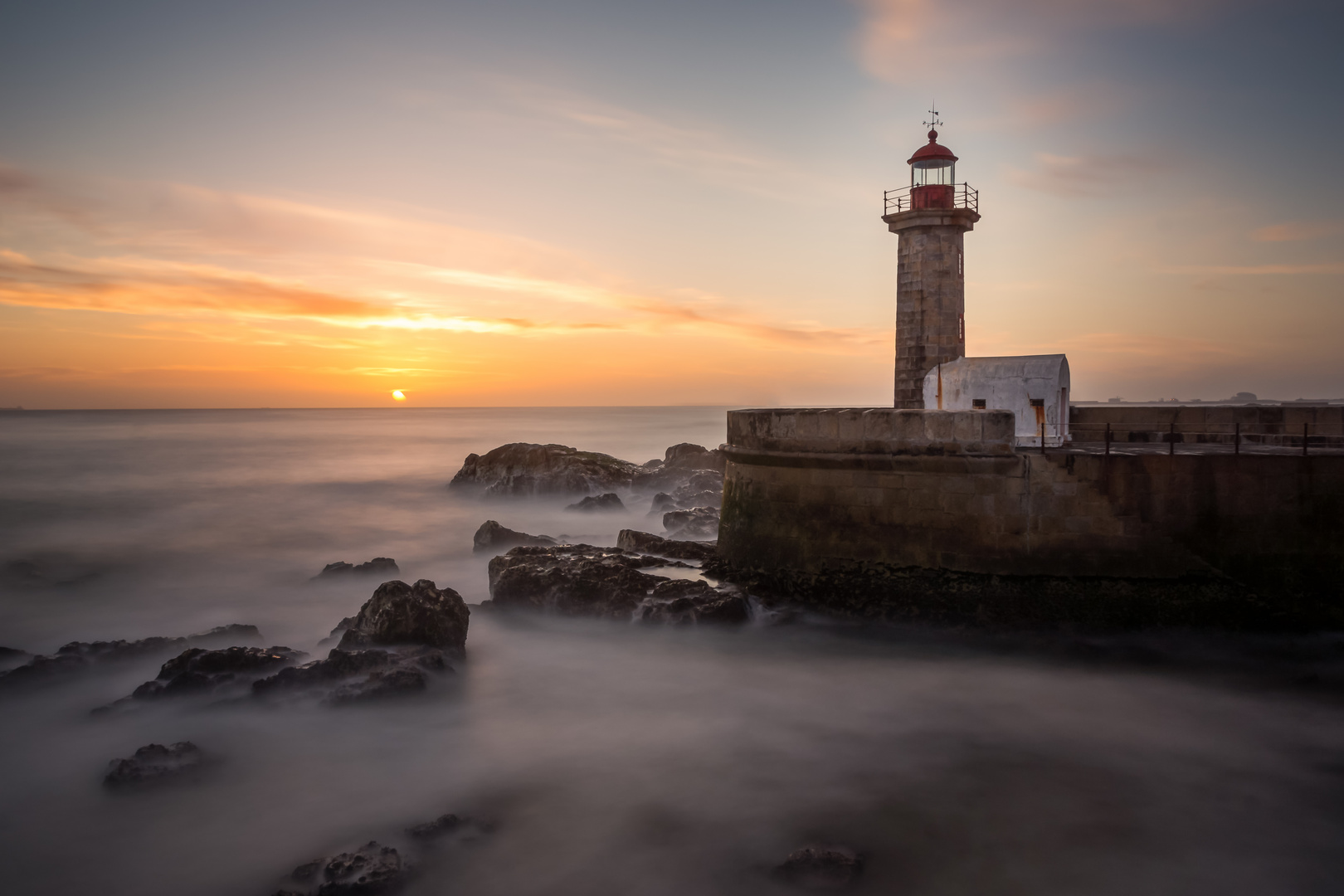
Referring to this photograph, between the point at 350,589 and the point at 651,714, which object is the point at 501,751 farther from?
the point at 350,589

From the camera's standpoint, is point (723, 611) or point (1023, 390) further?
point (1023, 390)

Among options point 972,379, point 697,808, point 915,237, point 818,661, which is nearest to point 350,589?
point 818,661

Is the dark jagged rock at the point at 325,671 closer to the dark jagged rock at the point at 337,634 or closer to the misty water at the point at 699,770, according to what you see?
the misty water at the point at 699,770

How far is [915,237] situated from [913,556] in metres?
6.04

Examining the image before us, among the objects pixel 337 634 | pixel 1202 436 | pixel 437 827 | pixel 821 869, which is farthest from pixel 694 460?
pixel 821 869

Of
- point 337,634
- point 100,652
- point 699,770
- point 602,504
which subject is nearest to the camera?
point 699,770

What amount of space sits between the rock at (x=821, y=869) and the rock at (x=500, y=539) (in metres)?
7.79

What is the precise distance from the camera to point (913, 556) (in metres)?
7.95

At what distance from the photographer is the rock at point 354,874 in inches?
158

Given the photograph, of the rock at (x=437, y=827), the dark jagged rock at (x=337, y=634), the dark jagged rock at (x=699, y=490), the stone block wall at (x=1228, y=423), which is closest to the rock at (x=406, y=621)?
the dark jagged rock at (x=337, y=634)

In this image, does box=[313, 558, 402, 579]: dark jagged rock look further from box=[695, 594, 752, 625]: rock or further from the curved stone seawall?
the curved stone seawall

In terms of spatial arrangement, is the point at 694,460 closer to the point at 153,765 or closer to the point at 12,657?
the point at 12,657

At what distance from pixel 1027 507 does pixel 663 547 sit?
442 cm

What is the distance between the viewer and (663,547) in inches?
405
